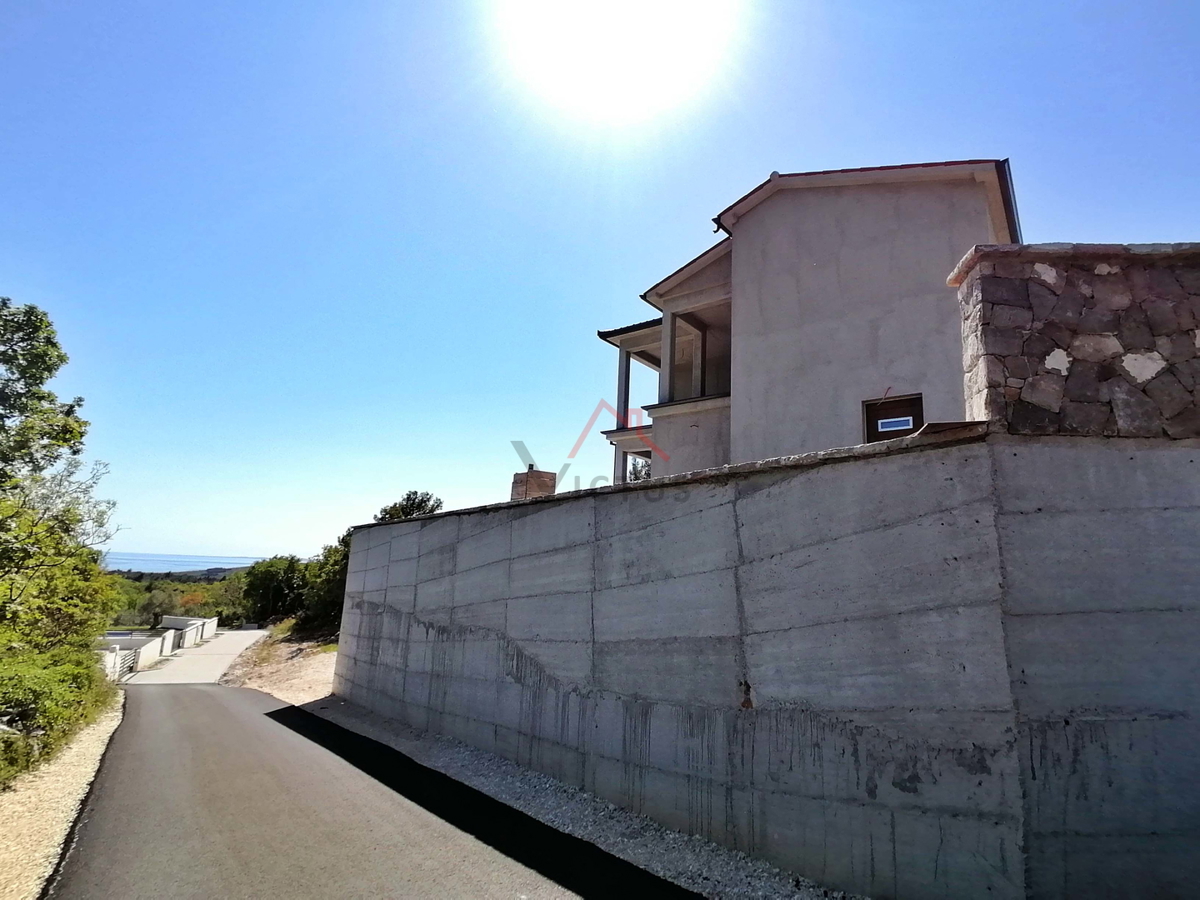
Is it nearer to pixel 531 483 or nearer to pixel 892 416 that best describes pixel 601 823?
pixel 892 416

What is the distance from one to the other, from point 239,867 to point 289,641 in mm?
30184

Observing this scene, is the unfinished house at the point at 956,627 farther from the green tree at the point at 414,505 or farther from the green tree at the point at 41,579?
the green tree at the point at 414,505

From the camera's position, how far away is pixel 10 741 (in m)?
8.50

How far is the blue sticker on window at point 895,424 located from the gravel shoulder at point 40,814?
36.6 feet

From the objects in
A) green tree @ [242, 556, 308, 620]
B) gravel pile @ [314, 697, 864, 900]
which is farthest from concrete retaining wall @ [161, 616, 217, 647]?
gravel pile @ [314, 697, 864, 900]

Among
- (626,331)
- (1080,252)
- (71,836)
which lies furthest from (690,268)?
(71,836)

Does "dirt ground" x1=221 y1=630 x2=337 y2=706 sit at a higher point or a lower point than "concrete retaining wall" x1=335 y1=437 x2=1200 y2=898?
lower

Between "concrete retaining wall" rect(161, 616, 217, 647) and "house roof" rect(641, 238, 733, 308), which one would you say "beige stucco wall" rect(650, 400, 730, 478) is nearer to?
"house roof" rect(641, 238, 733, 308)

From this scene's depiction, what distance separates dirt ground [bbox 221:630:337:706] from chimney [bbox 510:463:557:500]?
7.38 metres

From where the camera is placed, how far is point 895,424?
9859 mm

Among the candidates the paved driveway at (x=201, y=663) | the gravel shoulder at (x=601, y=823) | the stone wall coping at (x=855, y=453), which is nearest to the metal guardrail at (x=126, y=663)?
the paved driveway at (x=201, y=663)

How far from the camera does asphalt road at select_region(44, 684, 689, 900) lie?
4.73m

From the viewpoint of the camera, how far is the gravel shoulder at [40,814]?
5.11 metres

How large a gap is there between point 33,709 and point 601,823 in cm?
994
